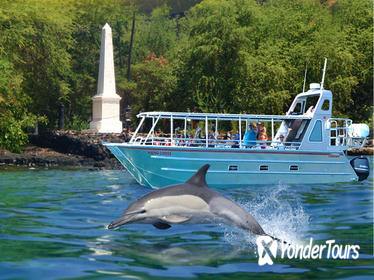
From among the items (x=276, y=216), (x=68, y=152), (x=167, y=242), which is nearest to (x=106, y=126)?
(x=68, y=152)

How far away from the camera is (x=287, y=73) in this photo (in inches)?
1706

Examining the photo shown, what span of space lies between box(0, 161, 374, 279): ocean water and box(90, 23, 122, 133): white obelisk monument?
23972 millimetres

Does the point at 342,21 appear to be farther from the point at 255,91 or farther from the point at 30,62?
the point at 30,62

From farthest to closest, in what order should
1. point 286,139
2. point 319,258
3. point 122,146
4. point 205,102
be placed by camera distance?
point 205,102 → point 286,139 → point 122,146 → point 319,258

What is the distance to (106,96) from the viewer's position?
38.8 m

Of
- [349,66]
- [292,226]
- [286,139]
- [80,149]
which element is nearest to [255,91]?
[349,66]

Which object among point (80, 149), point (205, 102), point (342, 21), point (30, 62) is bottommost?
point (80, 149)

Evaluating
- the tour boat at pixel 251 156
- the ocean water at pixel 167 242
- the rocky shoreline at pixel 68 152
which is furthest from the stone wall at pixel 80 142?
the ocean water at pixel 167 242

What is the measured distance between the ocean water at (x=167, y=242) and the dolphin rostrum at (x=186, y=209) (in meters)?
0.39

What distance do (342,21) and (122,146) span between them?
35704mm
